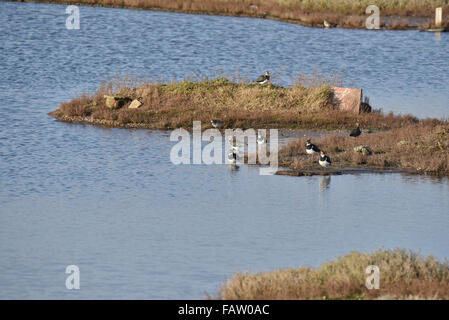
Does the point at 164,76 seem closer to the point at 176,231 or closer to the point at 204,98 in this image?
the point at 204,98

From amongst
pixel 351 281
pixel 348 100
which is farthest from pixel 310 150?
pixel 351 281

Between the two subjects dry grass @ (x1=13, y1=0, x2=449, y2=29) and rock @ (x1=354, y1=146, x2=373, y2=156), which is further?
dry grass @ (x1=13, y1=0, x2=449, y2=29)

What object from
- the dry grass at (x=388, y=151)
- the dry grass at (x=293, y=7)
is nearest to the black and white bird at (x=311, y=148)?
the dry grass at (x=388, y=151)

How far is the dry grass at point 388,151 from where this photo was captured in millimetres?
28297

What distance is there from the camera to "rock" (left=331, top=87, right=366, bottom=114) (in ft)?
118

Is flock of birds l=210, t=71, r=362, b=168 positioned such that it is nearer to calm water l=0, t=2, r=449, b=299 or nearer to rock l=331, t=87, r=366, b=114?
calm water l=0, t=2, r=449, b=299

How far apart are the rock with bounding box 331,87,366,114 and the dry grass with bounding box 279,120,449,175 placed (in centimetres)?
403

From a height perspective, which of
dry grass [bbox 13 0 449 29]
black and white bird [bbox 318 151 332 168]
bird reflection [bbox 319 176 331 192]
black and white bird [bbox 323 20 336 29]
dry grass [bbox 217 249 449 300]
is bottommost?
dry grass [bbox 217 249 449 300]

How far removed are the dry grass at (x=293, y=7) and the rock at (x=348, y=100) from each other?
34781 millimetres

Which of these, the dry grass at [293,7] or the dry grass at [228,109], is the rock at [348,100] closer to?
the dry grass at [228,109]

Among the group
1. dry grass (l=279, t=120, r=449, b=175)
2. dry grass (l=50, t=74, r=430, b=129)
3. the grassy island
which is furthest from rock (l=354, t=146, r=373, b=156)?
dry grass (l=50, t=74, r=430, b=129)

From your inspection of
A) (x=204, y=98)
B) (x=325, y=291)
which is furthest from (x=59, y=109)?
(x=325, y=291)

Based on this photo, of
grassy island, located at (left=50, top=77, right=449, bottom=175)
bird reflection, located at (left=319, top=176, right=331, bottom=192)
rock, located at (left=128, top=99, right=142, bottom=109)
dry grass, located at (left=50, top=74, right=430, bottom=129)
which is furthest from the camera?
rock, located at (left=128, top=99, right=142, bottom=109)

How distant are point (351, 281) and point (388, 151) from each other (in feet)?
44.5
